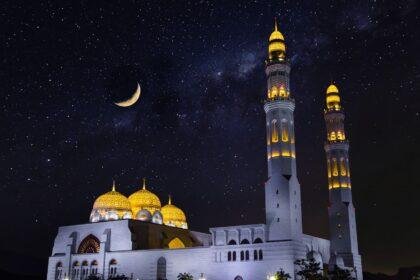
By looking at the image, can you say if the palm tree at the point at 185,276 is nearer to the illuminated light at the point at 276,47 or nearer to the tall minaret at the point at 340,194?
the tall minaret at the point at 340,194

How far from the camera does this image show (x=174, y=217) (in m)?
82.7

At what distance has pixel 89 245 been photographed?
75.2 m

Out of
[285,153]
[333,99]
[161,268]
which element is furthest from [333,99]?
[161,268]

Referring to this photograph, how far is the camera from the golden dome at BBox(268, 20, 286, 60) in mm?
65938

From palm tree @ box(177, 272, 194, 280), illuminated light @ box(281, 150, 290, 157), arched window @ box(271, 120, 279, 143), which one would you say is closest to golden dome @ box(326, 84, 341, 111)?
arched window @ box(271, 120, 279, 143)

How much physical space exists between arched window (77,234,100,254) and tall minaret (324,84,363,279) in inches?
1344

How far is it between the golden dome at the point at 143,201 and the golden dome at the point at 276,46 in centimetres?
3085

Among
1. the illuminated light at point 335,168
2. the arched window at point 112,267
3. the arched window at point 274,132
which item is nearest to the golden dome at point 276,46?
the arched window at point 274,132

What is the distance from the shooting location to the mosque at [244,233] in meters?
58.2

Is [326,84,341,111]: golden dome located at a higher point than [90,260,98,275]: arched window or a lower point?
higher

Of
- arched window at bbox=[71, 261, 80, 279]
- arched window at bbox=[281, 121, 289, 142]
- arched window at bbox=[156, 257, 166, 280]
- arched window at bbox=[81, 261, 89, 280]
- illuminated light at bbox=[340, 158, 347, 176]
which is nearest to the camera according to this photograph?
arched window at bbox=[281, 121, 289, 142]

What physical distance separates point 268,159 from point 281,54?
14.2m

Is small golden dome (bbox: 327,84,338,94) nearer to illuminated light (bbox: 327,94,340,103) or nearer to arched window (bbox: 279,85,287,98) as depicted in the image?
illuminated light (bbox: 327,94,340,103)

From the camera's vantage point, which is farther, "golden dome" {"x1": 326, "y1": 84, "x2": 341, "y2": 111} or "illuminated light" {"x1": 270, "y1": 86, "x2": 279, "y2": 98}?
"golden dome" {"x1": 326, "y1": 84, "x2": 341, "y2": 111}
